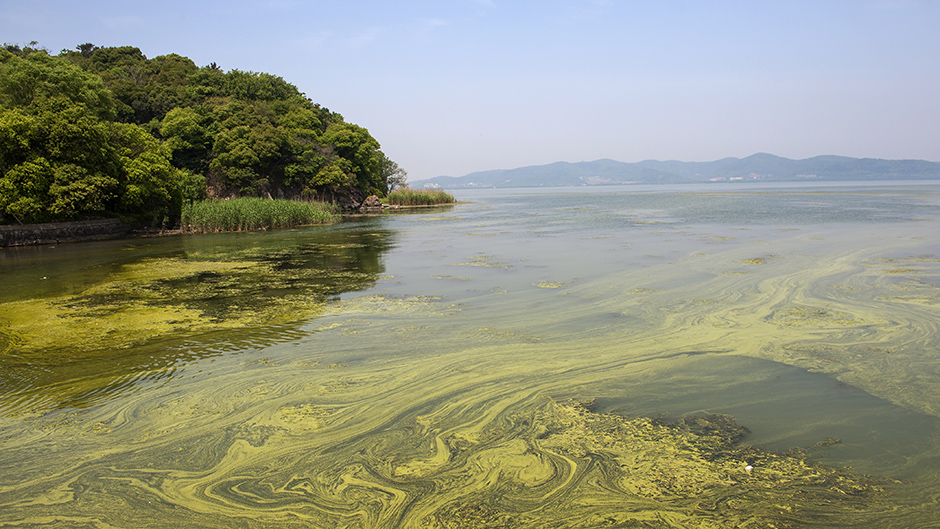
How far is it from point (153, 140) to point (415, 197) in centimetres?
2594

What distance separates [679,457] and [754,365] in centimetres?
223

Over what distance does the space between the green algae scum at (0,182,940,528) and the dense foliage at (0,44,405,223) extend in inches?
528

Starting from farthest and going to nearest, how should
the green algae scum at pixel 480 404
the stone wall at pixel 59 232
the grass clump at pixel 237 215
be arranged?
the grass clump at pixel 237 215 → the stone wall at pixel 59 232 → the green algae scum at pixel 480 404

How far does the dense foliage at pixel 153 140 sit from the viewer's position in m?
20.0

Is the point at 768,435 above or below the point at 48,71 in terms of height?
below

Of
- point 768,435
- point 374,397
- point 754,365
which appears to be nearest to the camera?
point 768,435

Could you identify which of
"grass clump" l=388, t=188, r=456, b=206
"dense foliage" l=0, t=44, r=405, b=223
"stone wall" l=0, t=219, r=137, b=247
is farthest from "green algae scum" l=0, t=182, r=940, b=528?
"grass clump" l=388, t=188, r=456, b=206

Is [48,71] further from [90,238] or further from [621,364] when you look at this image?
[621,364]

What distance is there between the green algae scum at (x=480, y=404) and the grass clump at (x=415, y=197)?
40198 millimetres

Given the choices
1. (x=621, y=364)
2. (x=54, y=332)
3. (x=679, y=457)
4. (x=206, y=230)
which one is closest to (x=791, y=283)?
(x=621, y=364)

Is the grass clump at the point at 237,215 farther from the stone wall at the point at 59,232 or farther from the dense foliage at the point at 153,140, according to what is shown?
the stone wall at the point at 59,232

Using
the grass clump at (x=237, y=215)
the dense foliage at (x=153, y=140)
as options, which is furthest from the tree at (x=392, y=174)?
the grass clump at (x=237, y=215)

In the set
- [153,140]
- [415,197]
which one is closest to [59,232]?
[153,140]

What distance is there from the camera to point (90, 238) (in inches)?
838
